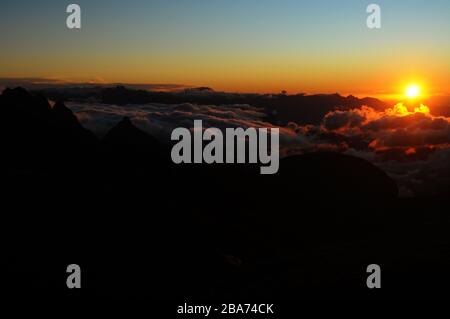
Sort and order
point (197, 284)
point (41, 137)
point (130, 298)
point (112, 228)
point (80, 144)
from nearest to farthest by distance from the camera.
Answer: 1. point (130, 298)
2. point (197, 284)
3. point (112, 228)
4. point (41, 137)
5. point (80, 144)

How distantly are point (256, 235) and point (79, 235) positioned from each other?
8501cm

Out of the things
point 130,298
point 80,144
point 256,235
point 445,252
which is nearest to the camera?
point 130,298

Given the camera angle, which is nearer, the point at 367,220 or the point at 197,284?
the point at 197,284

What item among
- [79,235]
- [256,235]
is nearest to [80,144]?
[256,235]

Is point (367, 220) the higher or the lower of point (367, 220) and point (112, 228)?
the lower

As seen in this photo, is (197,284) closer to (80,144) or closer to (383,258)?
(383,258)

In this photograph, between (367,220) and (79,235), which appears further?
(367,220)

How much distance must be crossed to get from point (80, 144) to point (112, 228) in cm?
10028

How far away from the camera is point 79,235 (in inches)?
3241

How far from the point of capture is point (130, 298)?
2222 inches
